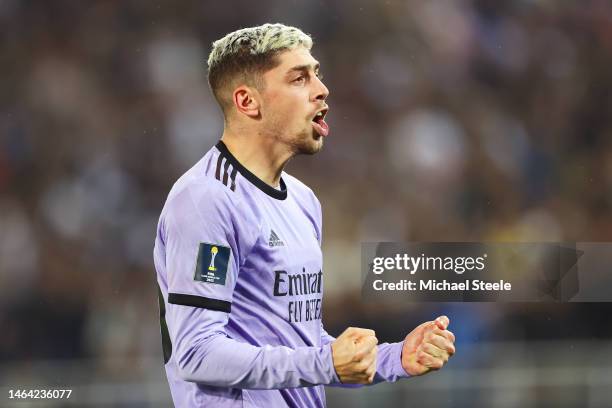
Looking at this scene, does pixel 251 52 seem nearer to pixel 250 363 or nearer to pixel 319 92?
pixel 319 92

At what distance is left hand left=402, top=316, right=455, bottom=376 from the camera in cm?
186

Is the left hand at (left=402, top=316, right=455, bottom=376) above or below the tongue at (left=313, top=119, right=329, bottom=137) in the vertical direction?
below

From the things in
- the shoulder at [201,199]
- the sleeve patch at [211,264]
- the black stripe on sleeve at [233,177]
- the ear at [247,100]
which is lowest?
the sleeve patch at [211,264]

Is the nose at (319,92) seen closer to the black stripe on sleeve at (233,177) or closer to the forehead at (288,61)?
the forehead at (288,61)

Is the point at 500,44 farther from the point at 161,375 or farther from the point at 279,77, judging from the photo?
the point at 279,77

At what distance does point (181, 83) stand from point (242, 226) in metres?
3.19

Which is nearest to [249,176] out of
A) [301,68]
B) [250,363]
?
[301,68]

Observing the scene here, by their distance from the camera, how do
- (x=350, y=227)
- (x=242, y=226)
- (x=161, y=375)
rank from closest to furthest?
1. (x=242, y=226)
2. (x=161, y=375)
3. (x=350, y=227)

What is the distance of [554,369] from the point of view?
179 inches

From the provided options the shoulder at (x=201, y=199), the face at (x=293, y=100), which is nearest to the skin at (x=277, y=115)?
the face at (x=293, y=100)

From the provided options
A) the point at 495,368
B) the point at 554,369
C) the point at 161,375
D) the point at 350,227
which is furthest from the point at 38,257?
the point at 554,369

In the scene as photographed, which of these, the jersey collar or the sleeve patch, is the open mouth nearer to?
the jersey collar

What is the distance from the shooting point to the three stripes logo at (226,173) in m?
1.91

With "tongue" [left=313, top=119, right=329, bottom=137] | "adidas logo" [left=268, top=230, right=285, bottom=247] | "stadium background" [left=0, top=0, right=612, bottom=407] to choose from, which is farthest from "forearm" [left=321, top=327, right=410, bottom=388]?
"stadium background" [left=0, top=0, right=612, bottom=407]
